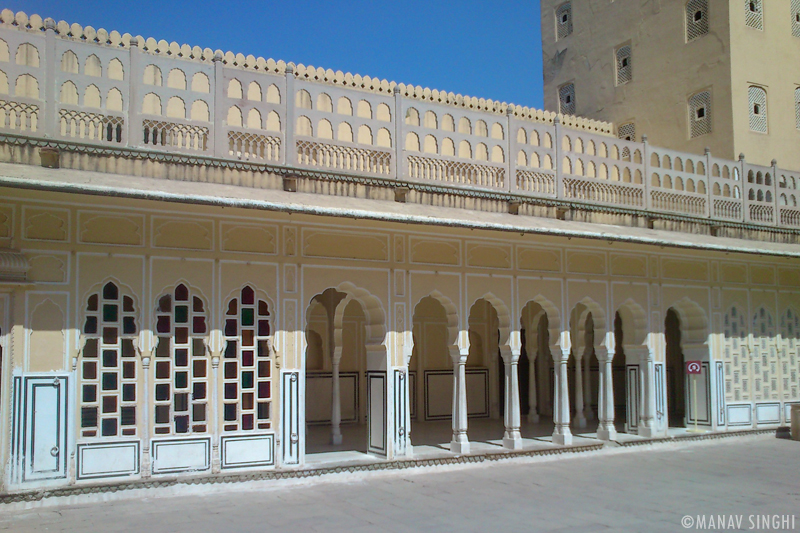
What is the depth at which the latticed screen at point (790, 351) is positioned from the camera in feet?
45.9

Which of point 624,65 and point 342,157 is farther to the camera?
point 624,65

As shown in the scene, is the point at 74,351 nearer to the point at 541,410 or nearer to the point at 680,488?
the point at 680,488

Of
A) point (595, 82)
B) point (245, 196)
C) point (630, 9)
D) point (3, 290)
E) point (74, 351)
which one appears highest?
point (630, 9)

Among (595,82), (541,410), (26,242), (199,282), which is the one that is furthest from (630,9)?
(26,242)

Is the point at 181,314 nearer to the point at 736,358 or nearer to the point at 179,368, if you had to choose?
the point at 179,368

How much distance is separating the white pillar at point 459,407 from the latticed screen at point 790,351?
23.6 feet

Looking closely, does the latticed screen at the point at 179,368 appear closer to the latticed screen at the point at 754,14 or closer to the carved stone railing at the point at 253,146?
the carved stone railing at the point at 253,146

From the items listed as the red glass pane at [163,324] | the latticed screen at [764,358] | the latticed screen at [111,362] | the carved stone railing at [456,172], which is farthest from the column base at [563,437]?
the latticed screen at [111,362]

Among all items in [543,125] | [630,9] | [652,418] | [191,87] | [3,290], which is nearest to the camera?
[3,290]

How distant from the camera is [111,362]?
809 centimetres

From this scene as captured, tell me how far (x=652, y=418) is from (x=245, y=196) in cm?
764

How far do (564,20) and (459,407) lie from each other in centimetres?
1145

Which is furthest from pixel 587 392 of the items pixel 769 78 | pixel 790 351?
pixel 769 78

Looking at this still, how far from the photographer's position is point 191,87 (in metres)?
8.60
